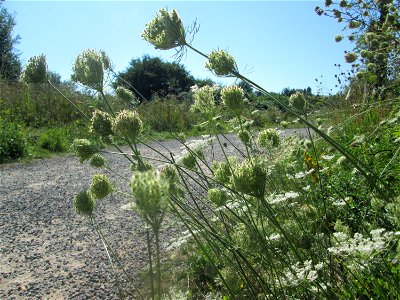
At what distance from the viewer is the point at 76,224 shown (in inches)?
175

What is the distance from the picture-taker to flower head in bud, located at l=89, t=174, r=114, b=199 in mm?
1851

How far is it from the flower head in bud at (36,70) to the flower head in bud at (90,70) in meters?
0.29

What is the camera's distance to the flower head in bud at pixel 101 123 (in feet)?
5.75

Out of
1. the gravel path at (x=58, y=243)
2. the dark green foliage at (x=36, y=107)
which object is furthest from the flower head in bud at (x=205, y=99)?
the dark green foliage at (x=36, y=107)

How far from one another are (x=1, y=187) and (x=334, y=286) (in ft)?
17.6

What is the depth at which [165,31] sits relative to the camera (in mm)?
1787

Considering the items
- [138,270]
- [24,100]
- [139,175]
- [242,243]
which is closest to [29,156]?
[24,100]

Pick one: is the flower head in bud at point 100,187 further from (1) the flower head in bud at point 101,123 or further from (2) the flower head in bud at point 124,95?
(2) the flower head in bud at point 124,95

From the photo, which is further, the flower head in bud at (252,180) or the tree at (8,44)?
the tree at (8,44)

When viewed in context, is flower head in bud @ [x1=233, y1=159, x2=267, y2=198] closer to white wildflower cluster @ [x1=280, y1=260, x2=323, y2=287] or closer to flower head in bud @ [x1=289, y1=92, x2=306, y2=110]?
white wildflower cluster @ [x1=280, y1=260, x2=323, y2=287]

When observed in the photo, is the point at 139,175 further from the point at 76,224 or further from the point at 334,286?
the point at 76,224

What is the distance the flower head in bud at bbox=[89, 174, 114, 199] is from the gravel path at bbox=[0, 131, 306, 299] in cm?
126

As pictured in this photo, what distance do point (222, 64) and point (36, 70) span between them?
1017 mm

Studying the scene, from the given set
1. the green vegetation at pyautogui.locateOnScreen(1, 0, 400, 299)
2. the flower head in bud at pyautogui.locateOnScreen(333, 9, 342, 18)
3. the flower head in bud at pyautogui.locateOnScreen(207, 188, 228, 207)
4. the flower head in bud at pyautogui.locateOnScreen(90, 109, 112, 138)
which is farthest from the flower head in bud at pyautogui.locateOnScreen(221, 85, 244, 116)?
the flower head in bud at pyautogui.locateOnScreen(333, 9, 342, 18)
